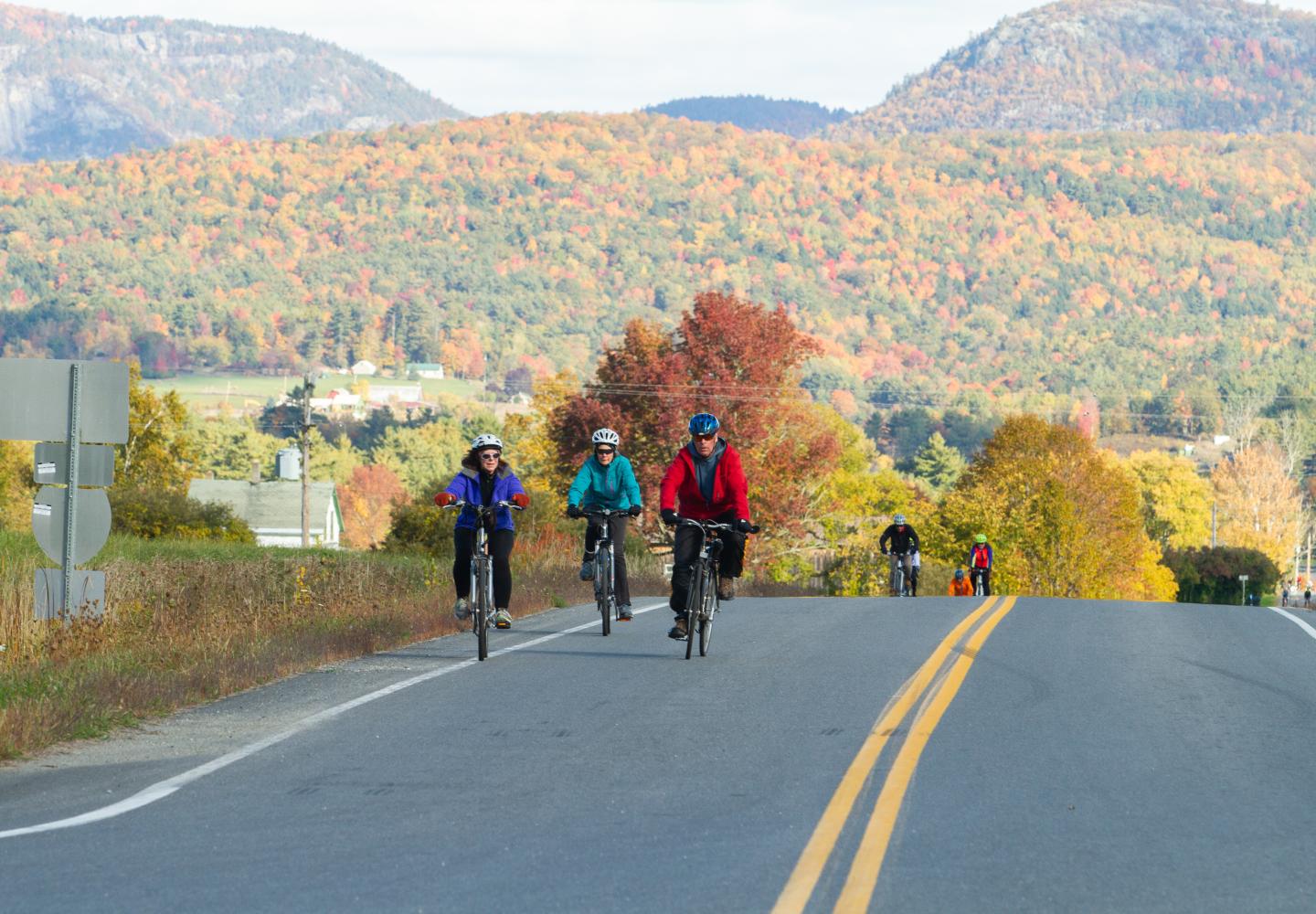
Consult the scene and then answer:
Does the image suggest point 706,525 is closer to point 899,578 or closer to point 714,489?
point 714,489

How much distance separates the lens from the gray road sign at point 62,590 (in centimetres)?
1505

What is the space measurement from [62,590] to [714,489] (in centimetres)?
542

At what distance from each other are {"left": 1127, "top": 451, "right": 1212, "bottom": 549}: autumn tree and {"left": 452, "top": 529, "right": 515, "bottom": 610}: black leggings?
12766 cm

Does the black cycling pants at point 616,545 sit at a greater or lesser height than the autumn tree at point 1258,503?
greater

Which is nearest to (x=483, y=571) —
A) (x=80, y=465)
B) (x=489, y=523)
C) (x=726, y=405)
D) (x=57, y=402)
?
(x=489, y=523)

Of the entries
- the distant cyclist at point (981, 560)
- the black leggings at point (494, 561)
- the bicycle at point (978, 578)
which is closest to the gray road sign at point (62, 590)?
the black leggings at point (494, 561)

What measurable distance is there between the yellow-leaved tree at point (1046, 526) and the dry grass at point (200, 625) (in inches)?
2126

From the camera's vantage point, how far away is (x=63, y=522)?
1468 cm

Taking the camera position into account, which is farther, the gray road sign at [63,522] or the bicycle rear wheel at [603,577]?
the bicycle rear wheel at [603,577]

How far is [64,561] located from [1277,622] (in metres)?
13.3

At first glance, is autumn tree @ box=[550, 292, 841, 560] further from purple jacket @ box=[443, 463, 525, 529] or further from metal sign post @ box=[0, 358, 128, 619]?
metal sign post @ box=[0, 358, 128, 619]

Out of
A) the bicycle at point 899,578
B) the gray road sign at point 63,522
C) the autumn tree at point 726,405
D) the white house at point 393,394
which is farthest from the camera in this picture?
the white house at point 393,394

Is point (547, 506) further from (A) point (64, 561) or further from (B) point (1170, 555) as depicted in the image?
(B) point (1170, 555)

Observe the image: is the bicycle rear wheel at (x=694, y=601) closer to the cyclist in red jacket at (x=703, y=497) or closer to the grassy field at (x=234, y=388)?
the cyclist in red jacket at (x=703, y=497)
